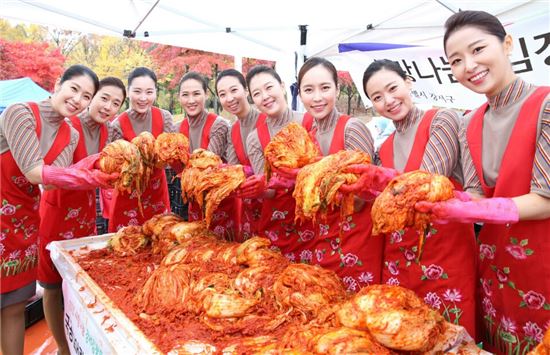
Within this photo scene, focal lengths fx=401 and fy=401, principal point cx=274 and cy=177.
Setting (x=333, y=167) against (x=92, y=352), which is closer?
(x=333, y=167)

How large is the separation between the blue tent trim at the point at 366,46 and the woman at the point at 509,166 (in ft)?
11.3

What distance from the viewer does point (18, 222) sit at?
3396 millimetres

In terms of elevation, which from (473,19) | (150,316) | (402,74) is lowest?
(150,316)

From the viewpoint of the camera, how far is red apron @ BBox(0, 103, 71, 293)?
332cm

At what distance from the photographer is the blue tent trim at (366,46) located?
541 cm

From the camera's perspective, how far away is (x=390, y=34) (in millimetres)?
5926

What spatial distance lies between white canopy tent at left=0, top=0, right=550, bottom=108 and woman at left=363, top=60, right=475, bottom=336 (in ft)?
8.55

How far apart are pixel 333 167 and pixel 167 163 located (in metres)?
1.76

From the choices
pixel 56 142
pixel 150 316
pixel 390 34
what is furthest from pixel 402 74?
pixel 390 34

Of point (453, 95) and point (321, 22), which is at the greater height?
point (321, 22)

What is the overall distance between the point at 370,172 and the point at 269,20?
504 centimetres

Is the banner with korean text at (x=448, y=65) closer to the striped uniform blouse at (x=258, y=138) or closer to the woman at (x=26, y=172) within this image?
the striped uniform blouse at (x=258, y=138)

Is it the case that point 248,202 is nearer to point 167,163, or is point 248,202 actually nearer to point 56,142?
point 167,163

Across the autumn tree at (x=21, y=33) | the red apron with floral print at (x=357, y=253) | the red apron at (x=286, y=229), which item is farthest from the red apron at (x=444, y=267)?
the autumn tree at (x=21, y=33)
